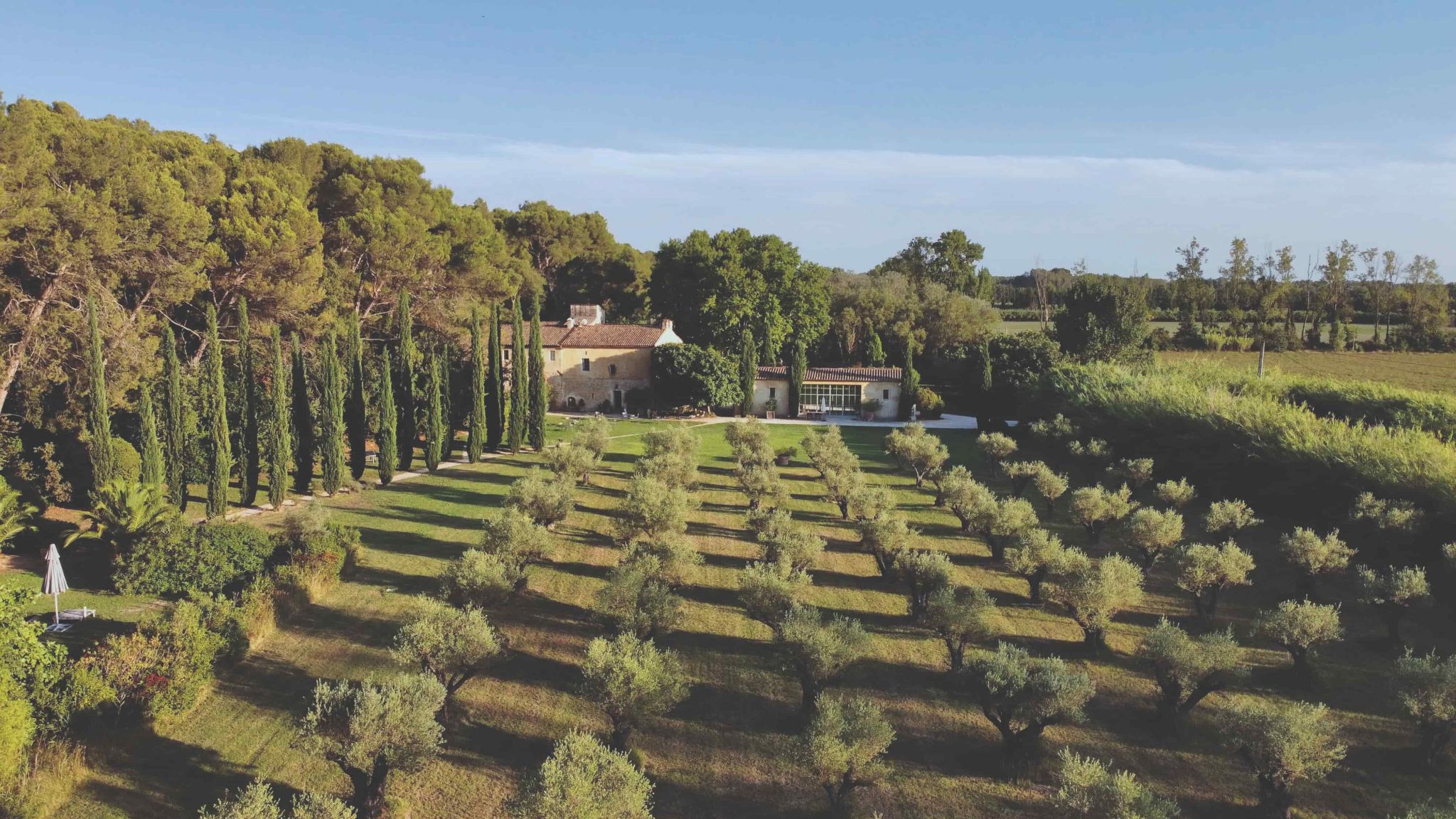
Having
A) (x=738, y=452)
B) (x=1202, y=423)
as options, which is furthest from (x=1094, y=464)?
(x=738, y=452)

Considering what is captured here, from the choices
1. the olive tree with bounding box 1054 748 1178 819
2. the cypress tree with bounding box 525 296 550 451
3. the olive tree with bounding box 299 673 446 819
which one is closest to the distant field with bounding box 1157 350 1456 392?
the cypress tree with bounding box 525 296 550 451

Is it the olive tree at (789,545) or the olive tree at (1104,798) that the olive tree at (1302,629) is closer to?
the olive tree at (1104,798)

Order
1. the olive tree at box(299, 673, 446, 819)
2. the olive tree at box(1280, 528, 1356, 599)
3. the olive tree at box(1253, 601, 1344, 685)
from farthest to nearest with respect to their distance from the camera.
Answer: the olive tree at box(1280, 528, 1356, 599) < the olive tree at box(1253, 601, 1344, 685) < the olive tree at box(299, 673, 446, 819)

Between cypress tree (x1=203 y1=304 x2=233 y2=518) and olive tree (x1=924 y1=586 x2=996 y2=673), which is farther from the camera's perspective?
cypress tree (x1=203 y1=304 x2=233 y2=518)

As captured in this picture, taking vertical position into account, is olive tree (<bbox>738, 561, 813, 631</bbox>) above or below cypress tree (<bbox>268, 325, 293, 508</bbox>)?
below

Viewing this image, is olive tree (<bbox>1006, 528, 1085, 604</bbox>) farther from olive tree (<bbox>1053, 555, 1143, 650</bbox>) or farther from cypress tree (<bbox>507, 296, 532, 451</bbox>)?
cypress tree (<bbox>507, 296, 532, 451</bbox>)

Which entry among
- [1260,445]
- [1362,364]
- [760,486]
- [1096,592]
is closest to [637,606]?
[1096,592]
